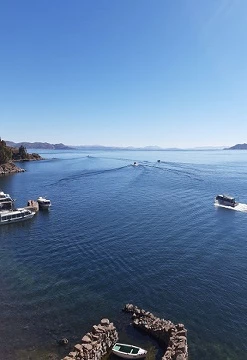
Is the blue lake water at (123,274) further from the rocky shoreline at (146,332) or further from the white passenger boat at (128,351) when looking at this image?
the white passenger boat at (128,351)

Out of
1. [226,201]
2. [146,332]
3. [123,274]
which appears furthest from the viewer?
[226,201]

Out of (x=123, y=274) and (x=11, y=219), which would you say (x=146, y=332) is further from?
(x=11, y=219)

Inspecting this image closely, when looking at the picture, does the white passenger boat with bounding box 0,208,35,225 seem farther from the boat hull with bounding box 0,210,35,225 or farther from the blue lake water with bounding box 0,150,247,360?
the blue lake water with bounding box 0,150,247,360

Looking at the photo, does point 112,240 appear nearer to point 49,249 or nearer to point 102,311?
point 49,249

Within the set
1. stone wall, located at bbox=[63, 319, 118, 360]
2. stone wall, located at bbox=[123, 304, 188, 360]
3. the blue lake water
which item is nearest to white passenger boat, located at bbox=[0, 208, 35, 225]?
the blue lake water

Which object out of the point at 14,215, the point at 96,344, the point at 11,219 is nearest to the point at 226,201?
the point at 14,215

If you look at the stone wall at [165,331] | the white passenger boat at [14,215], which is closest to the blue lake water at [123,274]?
the stone wall at [165,331]
